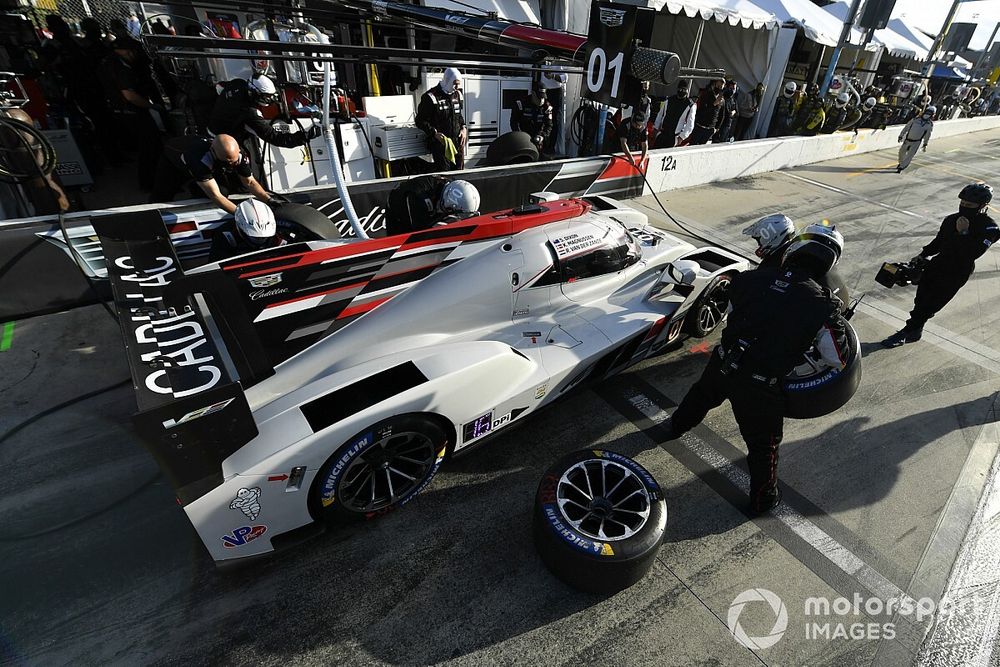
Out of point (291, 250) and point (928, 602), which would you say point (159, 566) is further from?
point (928, 602)

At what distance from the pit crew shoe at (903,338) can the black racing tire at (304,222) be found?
6128 mm

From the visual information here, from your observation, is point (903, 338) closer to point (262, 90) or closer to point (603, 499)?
point (603, 499)

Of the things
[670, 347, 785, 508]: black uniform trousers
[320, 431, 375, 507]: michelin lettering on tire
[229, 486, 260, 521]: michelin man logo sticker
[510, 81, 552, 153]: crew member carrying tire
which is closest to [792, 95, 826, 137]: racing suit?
[510, 81, 552, 153]: crew member carrying tire

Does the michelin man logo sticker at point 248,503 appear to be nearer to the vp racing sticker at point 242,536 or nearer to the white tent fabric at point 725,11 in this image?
the vp racing sticker at point 242,536

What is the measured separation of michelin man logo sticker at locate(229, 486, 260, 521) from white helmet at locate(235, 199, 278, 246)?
7.47 ft

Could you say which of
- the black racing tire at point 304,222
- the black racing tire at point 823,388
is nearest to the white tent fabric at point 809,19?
the black racing tire at point 823,388

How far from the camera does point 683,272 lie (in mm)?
4168

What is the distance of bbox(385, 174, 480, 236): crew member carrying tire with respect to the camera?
171 inches

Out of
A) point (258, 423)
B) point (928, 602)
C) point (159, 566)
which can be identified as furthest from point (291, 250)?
point (928, 602)

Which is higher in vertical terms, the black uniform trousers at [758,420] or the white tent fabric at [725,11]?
the white tent fabric at [725,11]

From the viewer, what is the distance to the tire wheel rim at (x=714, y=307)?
15.6ft

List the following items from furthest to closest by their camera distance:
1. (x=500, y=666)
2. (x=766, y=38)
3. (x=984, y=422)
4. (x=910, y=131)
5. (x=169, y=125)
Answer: (x=766, y=38) → (x=910, y=131) → (x=169, y=125) → (x=984, y=422) → (x=500, y=666)

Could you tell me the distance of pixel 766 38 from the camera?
45.9 ft

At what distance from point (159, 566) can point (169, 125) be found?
8013mm
